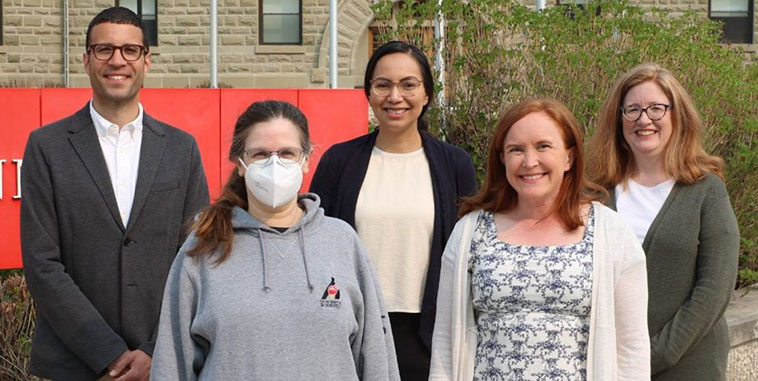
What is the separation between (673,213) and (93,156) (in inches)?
82.3

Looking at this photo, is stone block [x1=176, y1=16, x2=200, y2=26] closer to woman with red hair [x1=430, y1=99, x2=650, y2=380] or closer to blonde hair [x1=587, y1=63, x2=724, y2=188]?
blonde hair [x1=587, y1=63, x2=724, y2=188]

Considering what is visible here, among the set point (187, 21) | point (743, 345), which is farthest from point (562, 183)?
point (187, 21)

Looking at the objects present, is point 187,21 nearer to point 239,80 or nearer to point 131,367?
point 239,80

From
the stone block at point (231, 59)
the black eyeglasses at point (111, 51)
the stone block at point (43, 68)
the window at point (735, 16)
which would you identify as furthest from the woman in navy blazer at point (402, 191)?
the window at point (735, 16)

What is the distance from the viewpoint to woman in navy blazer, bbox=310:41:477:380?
404 cm

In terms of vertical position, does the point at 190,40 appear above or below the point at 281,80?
above

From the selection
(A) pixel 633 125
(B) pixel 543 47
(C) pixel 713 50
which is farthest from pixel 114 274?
(C) pixel 713 50

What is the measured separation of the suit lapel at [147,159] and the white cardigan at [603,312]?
45.1 inches

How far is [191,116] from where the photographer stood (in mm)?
7867

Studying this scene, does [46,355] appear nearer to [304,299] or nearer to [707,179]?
[304,299]

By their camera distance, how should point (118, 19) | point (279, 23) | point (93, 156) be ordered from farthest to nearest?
point (279, 23) < point (118, 19) < point (93, 156)

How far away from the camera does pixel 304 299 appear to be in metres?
3.07

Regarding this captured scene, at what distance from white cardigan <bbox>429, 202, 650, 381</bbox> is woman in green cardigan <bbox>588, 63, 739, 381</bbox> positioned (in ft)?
1.62

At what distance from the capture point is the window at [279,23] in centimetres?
2211
